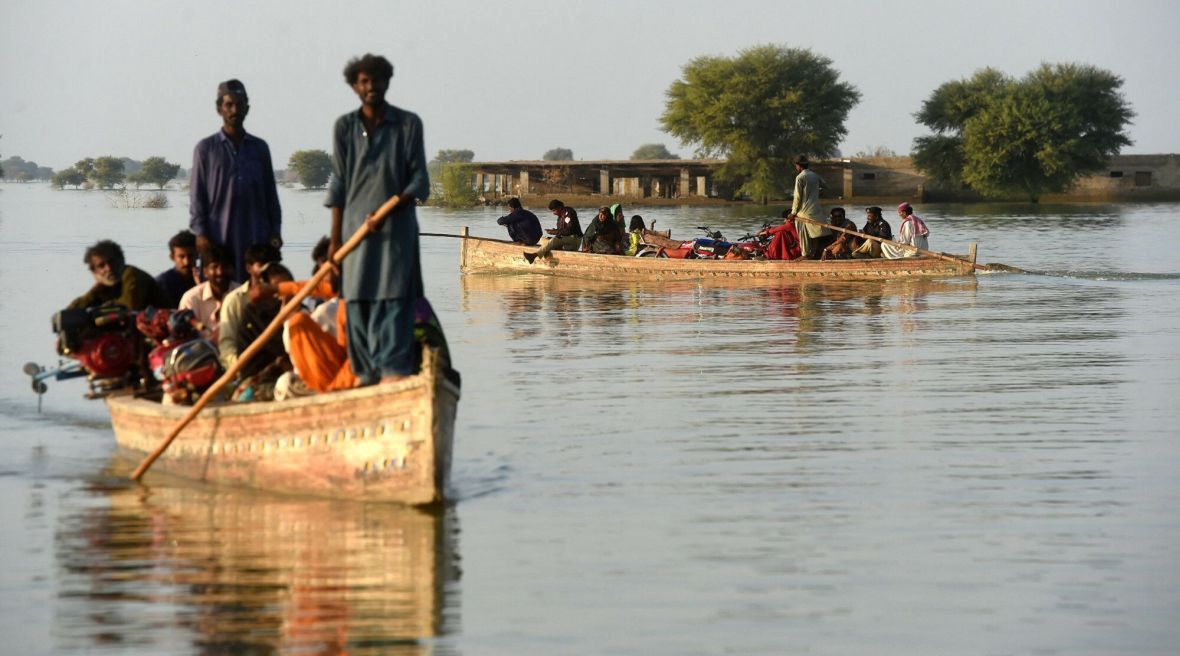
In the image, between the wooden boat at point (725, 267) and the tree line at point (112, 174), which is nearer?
the wooden boat at point (725, 267)

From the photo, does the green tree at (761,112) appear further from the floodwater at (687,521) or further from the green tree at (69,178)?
the green tree at (69,178)

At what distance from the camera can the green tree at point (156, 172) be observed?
120062mm

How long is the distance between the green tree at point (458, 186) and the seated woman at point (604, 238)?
4314 centimetres

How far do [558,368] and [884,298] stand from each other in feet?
24.3

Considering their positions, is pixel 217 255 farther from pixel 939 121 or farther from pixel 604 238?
pixel 939 121

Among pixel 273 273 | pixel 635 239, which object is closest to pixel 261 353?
pixel 273 273

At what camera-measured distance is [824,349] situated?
13906 mm

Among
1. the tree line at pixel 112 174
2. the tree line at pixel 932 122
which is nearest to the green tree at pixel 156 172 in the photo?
the tree line at pixel 112 174

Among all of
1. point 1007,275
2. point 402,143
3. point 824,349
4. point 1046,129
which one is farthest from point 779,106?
point 402,143

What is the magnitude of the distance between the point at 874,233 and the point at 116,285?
1413 centimetres

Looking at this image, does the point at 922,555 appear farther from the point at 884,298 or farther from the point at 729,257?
the point at 729,257

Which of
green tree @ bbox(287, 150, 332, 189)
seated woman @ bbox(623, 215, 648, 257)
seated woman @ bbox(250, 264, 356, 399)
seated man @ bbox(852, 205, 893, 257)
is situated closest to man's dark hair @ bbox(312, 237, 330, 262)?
seated woman @ bbox(250, 264, 356, 399)

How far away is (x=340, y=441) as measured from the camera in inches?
291

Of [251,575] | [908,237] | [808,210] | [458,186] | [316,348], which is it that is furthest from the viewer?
[458,186]
